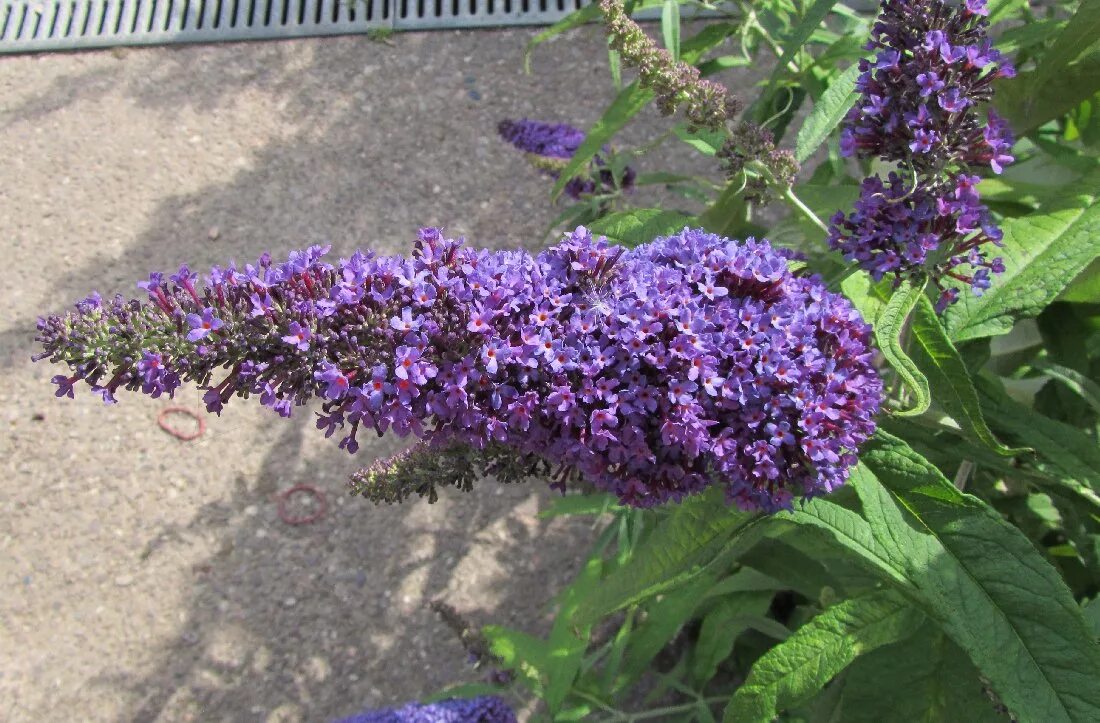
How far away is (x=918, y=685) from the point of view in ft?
6.57

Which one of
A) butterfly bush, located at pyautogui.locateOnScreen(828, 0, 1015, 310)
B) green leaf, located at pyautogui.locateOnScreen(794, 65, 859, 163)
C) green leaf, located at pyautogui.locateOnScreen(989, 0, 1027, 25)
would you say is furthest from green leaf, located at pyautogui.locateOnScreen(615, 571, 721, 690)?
green leaf, located at pyautogui.locateOnScreen(989, 0, 1027, 25)

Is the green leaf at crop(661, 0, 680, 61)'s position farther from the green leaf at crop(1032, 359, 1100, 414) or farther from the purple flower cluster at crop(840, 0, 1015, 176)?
the green leaf at crop(1032, 359, 1100, 414)

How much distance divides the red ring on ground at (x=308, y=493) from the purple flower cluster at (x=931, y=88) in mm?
2546

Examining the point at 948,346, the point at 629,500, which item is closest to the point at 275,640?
the point at 629,500

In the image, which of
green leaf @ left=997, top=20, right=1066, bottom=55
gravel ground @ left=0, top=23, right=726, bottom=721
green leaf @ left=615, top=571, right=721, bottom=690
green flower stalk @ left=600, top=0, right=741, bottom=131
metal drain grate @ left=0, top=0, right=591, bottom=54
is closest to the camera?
green flower stalk @ left=600, top=0, right=741, bottom=131

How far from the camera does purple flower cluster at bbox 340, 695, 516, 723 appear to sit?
232 cm

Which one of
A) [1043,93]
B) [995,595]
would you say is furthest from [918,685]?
[1043,93]

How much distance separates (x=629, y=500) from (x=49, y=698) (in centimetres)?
265

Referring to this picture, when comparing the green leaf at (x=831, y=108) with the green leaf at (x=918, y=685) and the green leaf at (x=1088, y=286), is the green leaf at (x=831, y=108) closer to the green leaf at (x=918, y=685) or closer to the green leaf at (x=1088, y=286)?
the green leaf at (x=1088, y=286)

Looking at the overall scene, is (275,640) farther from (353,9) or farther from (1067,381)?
(353,9)

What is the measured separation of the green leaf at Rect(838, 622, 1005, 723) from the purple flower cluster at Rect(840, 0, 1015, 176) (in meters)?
1.01

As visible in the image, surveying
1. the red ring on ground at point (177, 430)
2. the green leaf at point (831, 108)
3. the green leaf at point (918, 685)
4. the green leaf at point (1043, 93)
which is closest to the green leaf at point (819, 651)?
the green leaf at point (918, 685)

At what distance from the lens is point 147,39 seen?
4.97 m

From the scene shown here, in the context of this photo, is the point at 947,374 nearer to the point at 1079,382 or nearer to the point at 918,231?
the point at 918,231
